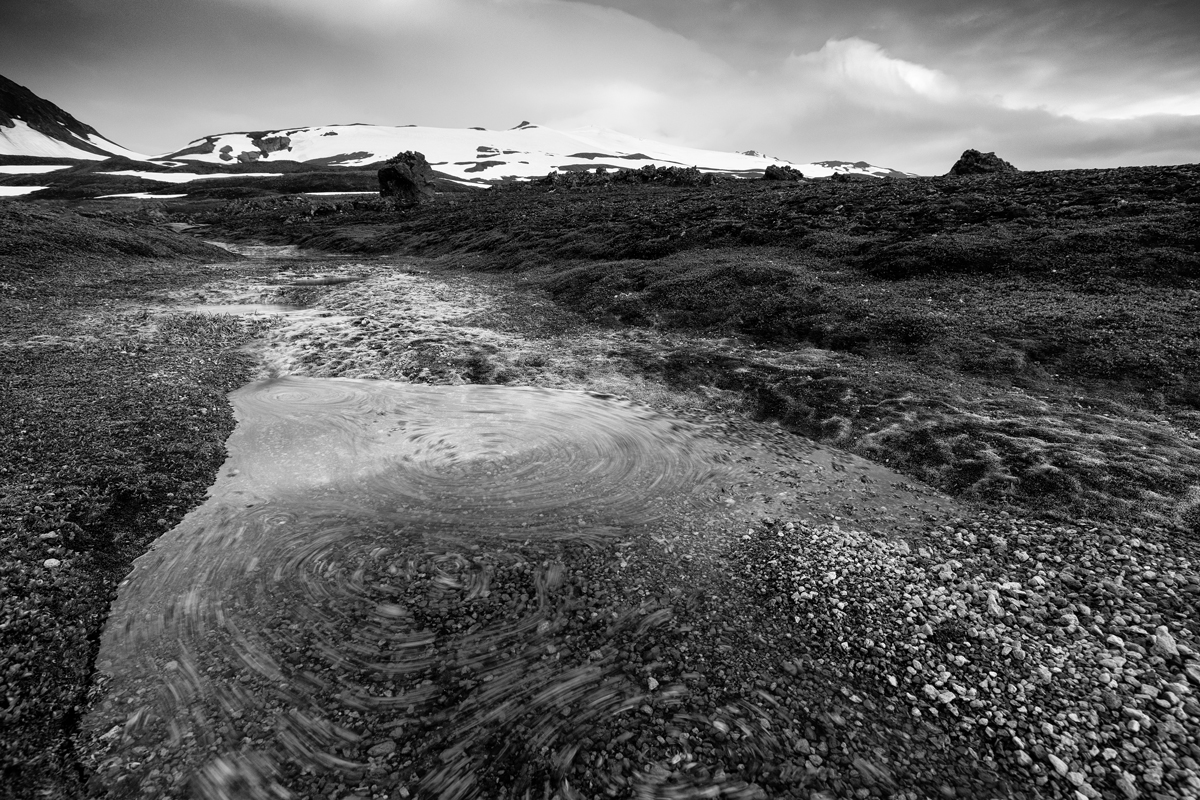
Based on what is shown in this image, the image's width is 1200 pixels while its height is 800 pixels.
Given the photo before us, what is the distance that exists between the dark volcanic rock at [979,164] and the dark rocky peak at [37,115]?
208 meters

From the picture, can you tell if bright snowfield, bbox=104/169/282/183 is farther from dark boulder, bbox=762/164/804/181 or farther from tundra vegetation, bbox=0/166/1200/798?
tundra vegetation, bbox=0/166/1200/798

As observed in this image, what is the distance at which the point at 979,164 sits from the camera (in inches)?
1639

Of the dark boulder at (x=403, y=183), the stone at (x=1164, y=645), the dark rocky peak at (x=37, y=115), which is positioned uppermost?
the dark rocky peak at (x=37, y=115)

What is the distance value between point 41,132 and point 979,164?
736ft

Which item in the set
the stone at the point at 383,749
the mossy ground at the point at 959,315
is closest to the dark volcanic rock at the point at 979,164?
the mossy ground at the point at 959,315

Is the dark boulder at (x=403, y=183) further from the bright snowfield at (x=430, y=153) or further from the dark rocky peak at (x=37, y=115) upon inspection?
the dark rocky peak at (x=37, y=115)

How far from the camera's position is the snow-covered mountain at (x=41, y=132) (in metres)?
142

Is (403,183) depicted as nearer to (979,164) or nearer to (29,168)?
(979,164)

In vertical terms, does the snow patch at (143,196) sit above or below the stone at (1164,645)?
above

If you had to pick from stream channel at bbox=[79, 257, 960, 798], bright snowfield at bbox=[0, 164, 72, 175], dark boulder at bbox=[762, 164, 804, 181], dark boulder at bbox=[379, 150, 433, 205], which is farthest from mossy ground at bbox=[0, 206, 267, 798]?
bright snowfield at bbox=[0, 164, 72, 175]

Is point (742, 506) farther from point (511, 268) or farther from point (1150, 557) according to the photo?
point (511, 268)

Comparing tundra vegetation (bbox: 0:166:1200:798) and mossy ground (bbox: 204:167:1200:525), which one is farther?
mossy ground (bbox: 204:167:1200:525)

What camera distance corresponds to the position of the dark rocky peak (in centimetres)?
15575

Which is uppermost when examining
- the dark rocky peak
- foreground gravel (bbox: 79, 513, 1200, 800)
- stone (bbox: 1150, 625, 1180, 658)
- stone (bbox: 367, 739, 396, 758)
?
the dark rocky peak
